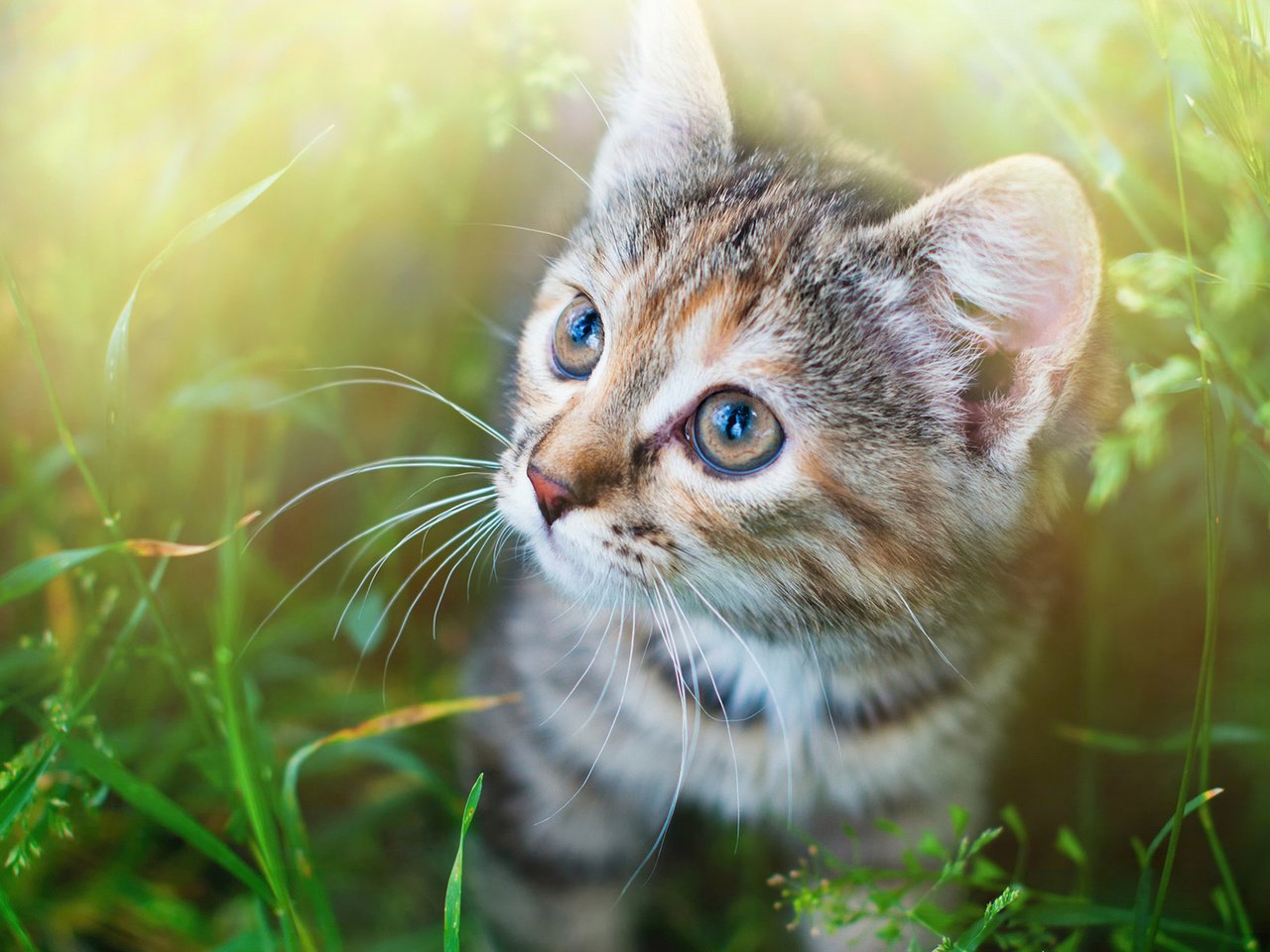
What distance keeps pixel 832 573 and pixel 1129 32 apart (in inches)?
43.2

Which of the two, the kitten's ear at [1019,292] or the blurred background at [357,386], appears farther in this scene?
the blurred background at [357,386]

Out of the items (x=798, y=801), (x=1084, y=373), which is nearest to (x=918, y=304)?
(x=1084, y=373)

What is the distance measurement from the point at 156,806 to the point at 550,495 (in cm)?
61

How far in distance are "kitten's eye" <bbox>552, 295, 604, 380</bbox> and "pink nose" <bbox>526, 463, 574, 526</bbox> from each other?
195 millimetres

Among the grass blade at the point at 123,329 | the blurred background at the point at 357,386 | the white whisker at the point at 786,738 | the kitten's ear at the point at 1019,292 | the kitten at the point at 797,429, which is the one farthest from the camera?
the blurred background at the point at 357,386


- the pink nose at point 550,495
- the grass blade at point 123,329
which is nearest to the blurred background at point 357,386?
the grass blade at point 123,329

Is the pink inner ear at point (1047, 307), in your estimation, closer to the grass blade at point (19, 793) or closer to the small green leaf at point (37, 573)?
the small green leaf at point (37, 573)

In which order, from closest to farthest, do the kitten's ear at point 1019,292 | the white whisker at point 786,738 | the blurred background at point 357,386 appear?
the kitten's ear at point 1019,292 → the white whisker at point 786,738 → the blurred background at point 357,386

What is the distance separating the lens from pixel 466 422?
6.75ft

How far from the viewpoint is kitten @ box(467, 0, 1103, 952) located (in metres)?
1.03

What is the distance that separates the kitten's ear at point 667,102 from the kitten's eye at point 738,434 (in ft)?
1.23

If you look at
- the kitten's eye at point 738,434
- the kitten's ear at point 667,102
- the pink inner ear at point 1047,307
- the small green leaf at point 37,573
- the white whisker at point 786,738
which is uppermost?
the kitten's ear at point 667,102

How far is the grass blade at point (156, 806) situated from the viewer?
3.68ft

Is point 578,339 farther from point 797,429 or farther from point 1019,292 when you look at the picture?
point 1019,292
